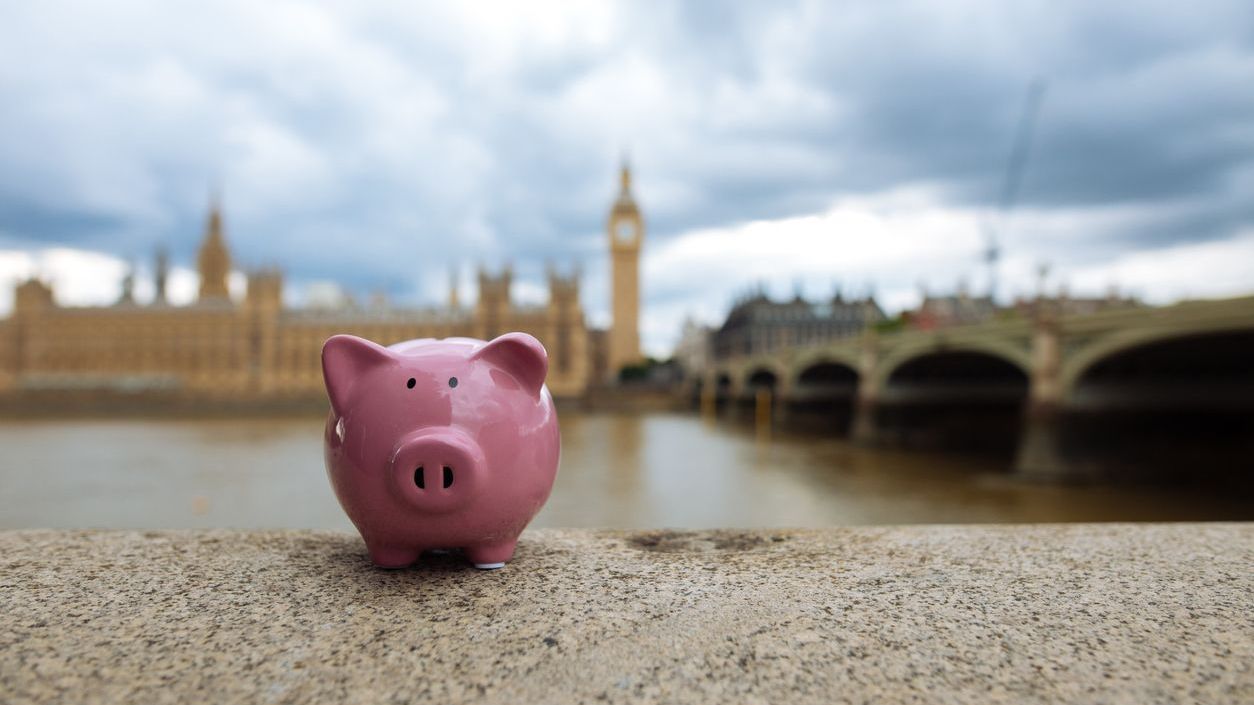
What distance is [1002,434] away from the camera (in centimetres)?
2634

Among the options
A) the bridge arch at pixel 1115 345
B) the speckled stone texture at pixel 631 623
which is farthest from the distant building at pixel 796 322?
the speckled stone texture at pixel 631 623

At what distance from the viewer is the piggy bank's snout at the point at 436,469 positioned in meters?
2.44

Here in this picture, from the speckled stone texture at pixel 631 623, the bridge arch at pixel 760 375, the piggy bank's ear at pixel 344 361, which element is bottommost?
the bridge arch at pixel 760 375

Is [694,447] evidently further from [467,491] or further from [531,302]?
[531,302]

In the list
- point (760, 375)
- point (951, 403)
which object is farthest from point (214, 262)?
point (951, 403)


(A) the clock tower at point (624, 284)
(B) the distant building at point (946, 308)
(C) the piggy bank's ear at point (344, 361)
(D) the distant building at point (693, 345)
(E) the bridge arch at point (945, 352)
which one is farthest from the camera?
(D) the distant building at point (693, 345)

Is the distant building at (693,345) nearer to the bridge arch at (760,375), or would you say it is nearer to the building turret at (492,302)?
the building turret at (492,302)

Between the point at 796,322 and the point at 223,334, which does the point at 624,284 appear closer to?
the point at 796,322

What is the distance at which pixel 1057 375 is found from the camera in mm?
15648

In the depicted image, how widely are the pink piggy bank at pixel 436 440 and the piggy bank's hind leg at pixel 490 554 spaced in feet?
0.05

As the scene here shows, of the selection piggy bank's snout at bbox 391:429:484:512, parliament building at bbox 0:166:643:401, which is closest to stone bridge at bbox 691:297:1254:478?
piggy bank's snout at bbox 391:429:484:512

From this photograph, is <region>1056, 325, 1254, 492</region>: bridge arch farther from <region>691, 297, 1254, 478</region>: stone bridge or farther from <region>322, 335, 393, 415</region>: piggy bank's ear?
<region>322, 335, 393, 415</region>: piggy bank's ear

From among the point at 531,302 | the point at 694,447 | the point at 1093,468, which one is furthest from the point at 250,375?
the point at 1093,468

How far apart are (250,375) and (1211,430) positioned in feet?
198
